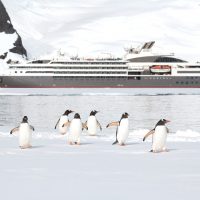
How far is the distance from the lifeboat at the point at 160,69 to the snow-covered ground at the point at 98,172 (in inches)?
5030

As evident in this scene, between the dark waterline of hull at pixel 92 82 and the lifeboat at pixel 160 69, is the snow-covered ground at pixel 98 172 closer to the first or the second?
the dark waterline of hull at pixel 92 82

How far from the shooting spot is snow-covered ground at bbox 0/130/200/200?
10.4m

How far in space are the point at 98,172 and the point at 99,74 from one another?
437 feet

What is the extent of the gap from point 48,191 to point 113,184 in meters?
1.28

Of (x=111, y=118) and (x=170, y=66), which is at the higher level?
(x=170, y=66)

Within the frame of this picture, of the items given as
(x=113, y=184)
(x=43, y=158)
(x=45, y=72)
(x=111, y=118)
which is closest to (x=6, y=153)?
(x=43, y=158)

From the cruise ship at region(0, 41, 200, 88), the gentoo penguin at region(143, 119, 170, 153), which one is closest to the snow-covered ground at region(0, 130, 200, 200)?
the gentoo penguin at region(143, 119, 170, 153)

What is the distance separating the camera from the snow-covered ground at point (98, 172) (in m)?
10.4

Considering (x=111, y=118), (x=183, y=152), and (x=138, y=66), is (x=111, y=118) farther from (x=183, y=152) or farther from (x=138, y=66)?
(x=138, y=66)

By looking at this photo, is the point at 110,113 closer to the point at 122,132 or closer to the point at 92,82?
the point at 122,132

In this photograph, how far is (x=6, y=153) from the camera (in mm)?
16594

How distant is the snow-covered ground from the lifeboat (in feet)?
419

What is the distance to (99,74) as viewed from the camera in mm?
145750

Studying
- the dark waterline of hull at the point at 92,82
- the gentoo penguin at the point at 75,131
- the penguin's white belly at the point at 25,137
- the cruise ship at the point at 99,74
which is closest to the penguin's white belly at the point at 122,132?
the gentoo penguin at the point at 75,131
